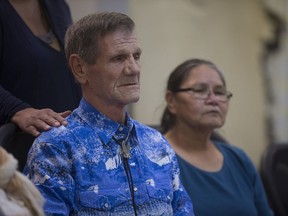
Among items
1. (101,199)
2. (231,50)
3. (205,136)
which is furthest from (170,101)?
(231,50)

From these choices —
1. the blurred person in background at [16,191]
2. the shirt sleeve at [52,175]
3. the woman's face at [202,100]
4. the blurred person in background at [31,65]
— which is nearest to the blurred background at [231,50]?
the woman's face at [202,100]

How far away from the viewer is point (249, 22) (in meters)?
6.47

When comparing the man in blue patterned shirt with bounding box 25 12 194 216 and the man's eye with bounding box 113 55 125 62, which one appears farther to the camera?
the man's eye with bounding box 113 55 125 62

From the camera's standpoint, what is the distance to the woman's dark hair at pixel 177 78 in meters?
3.38

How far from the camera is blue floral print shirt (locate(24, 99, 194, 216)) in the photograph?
7.07ft

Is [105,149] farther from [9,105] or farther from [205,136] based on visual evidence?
[205,136]

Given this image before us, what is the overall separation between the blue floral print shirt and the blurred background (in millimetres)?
2377

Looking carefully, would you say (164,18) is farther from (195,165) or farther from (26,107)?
(26,107)

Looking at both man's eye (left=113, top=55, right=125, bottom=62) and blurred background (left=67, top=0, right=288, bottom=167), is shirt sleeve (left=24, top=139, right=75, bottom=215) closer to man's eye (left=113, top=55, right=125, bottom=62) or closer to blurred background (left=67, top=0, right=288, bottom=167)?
man's eye (left=113, top=55, right=125, bottom=62)

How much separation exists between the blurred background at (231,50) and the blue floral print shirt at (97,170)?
2.38 m

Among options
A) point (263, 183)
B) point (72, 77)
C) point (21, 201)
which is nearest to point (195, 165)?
point (263, 183)

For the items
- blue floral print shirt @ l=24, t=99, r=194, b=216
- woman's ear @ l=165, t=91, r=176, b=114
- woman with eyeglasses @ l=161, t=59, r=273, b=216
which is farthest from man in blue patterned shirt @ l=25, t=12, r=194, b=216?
Answer: woman's ear @ l=165, t=91, r=176, b=114

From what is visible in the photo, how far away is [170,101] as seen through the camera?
3.43 metres

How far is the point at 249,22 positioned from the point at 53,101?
416 cm
